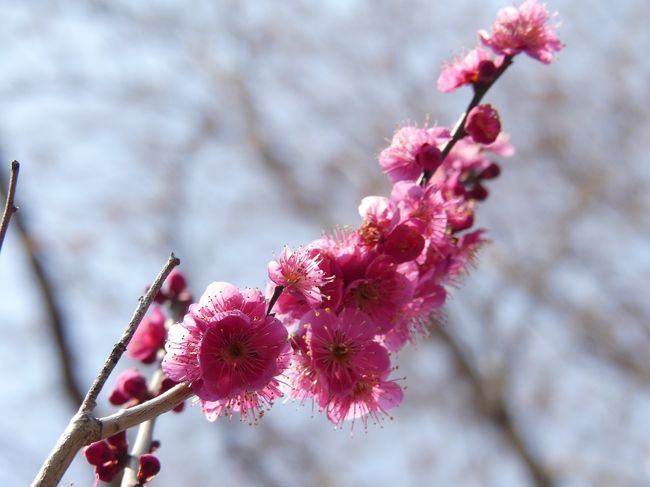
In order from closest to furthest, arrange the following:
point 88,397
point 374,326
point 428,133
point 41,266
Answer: point 88,397, point 374,326, point 428,133, point 41,266

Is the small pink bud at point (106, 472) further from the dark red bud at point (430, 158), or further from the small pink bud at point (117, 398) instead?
the dark red bud at point (430, 158)

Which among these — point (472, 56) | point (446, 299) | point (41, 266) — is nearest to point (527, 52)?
point (472, 56)

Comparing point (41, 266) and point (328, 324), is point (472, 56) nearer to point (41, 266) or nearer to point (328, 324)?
point (328, 324)

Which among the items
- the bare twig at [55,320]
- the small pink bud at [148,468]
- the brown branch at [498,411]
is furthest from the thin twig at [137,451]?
the brown branch at [498,411]

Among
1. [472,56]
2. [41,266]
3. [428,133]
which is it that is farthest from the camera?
[41,266]

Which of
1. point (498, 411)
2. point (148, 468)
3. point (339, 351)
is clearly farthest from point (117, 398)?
point (498, 411)

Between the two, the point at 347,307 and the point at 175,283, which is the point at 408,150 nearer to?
the point at 347,307

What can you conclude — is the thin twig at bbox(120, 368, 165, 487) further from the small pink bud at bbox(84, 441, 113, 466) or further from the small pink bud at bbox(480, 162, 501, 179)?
the small pink bud at bbox(480, 162, 501, 179)
